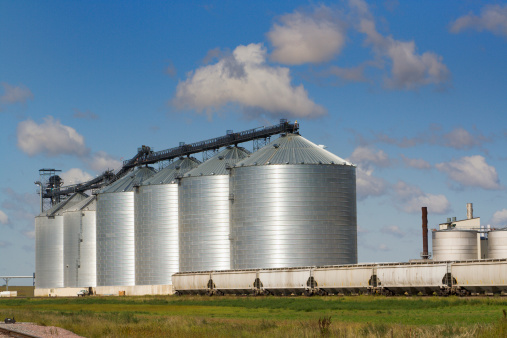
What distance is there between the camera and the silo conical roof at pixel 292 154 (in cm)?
9988

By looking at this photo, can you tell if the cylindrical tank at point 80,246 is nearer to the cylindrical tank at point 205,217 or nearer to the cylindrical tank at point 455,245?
the cylindrical tank at point 205,217

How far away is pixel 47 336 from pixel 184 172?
7894 cm

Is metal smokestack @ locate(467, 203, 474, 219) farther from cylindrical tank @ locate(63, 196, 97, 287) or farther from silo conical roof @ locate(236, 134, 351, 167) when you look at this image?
cylindrical tank @ locate(63, 196, 97, 287)

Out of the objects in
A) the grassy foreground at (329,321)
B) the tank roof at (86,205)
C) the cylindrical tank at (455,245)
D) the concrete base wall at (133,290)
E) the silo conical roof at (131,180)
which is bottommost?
the concrete base wall at (133,290)

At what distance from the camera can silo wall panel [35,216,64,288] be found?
151 meters

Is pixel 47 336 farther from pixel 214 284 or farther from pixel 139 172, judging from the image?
pixel 139 172

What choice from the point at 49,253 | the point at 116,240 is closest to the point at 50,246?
the point at 49,253

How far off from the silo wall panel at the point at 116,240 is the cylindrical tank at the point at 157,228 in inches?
115

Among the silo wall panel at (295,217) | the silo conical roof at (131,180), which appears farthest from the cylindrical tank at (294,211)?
the silo conical roof at (131,180)

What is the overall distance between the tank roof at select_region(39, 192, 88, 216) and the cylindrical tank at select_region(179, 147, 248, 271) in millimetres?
53049

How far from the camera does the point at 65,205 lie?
157250 mm

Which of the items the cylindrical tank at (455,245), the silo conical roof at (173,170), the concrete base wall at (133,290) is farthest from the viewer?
the silo conical roof at (173,170)

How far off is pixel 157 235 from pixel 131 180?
53.7ft

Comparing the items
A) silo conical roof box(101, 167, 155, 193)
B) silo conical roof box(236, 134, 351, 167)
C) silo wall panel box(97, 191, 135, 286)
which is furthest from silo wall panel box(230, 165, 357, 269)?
silo conical roof box(101, 167, 155, 193)
